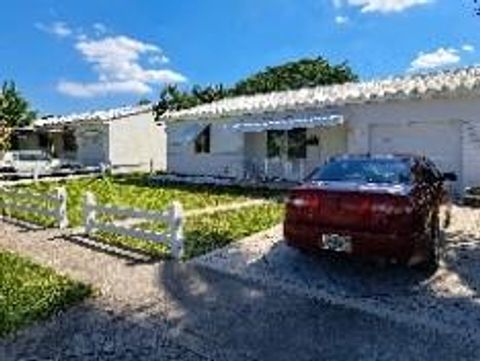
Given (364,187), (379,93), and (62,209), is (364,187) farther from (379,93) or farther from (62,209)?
(379,93)

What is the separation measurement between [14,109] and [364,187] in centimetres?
5061

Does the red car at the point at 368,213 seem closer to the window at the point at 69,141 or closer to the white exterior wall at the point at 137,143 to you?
the white exterior wall at the point at 137,143

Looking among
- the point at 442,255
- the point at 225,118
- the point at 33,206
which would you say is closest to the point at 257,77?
the point at 225,118

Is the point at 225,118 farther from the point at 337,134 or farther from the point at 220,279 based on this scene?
the point at 220,279

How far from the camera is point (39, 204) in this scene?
14422 mm

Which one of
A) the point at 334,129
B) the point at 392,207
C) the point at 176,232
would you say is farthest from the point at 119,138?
the point at 392,207

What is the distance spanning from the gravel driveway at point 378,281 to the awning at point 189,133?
16755 millimetres

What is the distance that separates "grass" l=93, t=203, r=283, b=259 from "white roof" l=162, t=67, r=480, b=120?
19.0 ft

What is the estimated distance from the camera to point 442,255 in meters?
9.77

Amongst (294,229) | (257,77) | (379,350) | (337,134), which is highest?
(257,77)

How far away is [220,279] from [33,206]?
7.17 meters

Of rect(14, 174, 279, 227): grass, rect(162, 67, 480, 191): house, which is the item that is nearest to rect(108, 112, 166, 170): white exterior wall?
rect(162, 67, 480, 191): house

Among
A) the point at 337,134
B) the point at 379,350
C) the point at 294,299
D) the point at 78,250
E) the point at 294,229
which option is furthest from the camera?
the point at 337,134

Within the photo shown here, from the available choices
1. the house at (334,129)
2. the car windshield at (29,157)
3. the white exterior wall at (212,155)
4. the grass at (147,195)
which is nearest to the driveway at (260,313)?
the grass at (147,195)
